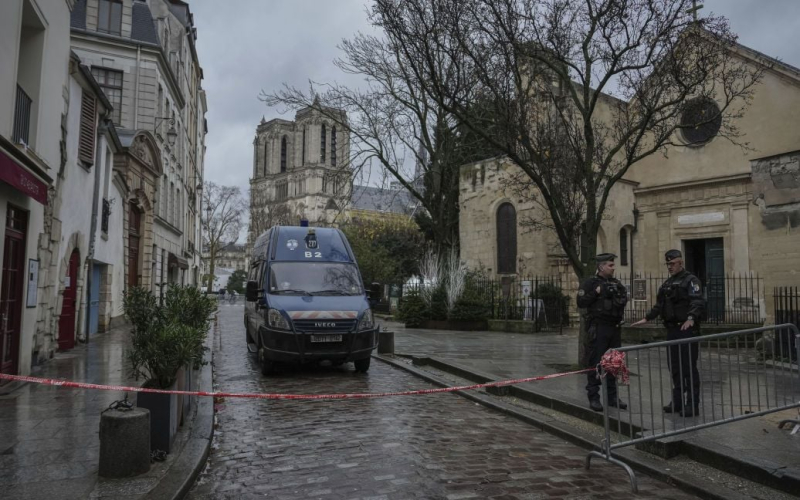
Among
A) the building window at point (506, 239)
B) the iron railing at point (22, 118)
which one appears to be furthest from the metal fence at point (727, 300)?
the iron railing at point (22, 118)

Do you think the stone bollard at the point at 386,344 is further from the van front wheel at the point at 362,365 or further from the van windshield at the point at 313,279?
the van front wheel at the point at 362,365

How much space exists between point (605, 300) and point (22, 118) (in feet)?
28.9

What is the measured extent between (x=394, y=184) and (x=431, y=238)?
31.6 ft

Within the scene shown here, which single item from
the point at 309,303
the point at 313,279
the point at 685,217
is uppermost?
the point at 685,217

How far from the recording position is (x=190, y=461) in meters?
4.83

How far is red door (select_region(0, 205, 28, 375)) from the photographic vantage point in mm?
8305

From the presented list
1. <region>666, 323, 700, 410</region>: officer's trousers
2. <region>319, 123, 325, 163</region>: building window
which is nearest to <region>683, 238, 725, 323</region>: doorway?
<region>666, 323, 700, 410</region>: officer's trousers

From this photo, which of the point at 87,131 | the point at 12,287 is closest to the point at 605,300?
the point at 12,287

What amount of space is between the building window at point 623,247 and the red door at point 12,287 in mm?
22130

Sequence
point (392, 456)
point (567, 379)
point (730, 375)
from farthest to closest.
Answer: point (567, 379) < point (730, 375) < point (392, 456)

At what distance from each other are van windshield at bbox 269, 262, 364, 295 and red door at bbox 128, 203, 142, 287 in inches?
453

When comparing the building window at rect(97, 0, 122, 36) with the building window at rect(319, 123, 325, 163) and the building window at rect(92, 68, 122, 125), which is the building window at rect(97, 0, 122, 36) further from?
the building window at rect(319, 123, 325, 163)

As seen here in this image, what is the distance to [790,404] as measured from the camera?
558 centimetres

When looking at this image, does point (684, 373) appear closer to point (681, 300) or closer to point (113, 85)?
point (681, 300)
